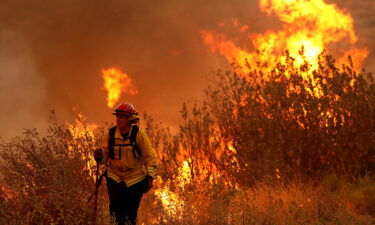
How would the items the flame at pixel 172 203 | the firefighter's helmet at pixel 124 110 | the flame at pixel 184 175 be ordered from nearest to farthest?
the firefighter's helmet at pixel 124 110, the flame at pixel 172 203, the flame at pixel 184 175

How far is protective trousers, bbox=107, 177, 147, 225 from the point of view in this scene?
5.91m

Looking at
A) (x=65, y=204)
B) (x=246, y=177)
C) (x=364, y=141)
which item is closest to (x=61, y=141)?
(x=65, y=204)

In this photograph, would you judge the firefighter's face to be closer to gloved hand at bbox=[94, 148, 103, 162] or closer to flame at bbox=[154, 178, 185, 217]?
gloved hand at bbox=[94, 148, 103, 162]

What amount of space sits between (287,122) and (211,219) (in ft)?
11.5

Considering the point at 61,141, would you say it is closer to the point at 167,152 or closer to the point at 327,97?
the point at 167,152

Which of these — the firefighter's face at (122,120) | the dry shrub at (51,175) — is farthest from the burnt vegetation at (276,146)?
the firefighter's face at (122,120)

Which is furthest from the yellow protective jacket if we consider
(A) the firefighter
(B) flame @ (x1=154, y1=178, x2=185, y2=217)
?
(B) flame @ (x1=154, y1=178, x2=185, y2=217)

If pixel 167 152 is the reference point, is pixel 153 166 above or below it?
below

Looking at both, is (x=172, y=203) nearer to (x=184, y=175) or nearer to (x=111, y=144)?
(x=111, y=144)

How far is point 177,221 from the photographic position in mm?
6246

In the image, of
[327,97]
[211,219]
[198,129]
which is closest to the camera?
[211,219]

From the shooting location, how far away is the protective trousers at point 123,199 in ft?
19.4

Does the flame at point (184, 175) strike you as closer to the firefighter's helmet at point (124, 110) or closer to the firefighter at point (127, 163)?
the firefighter at point (127, 163)

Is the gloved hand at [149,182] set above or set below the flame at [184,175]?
below
